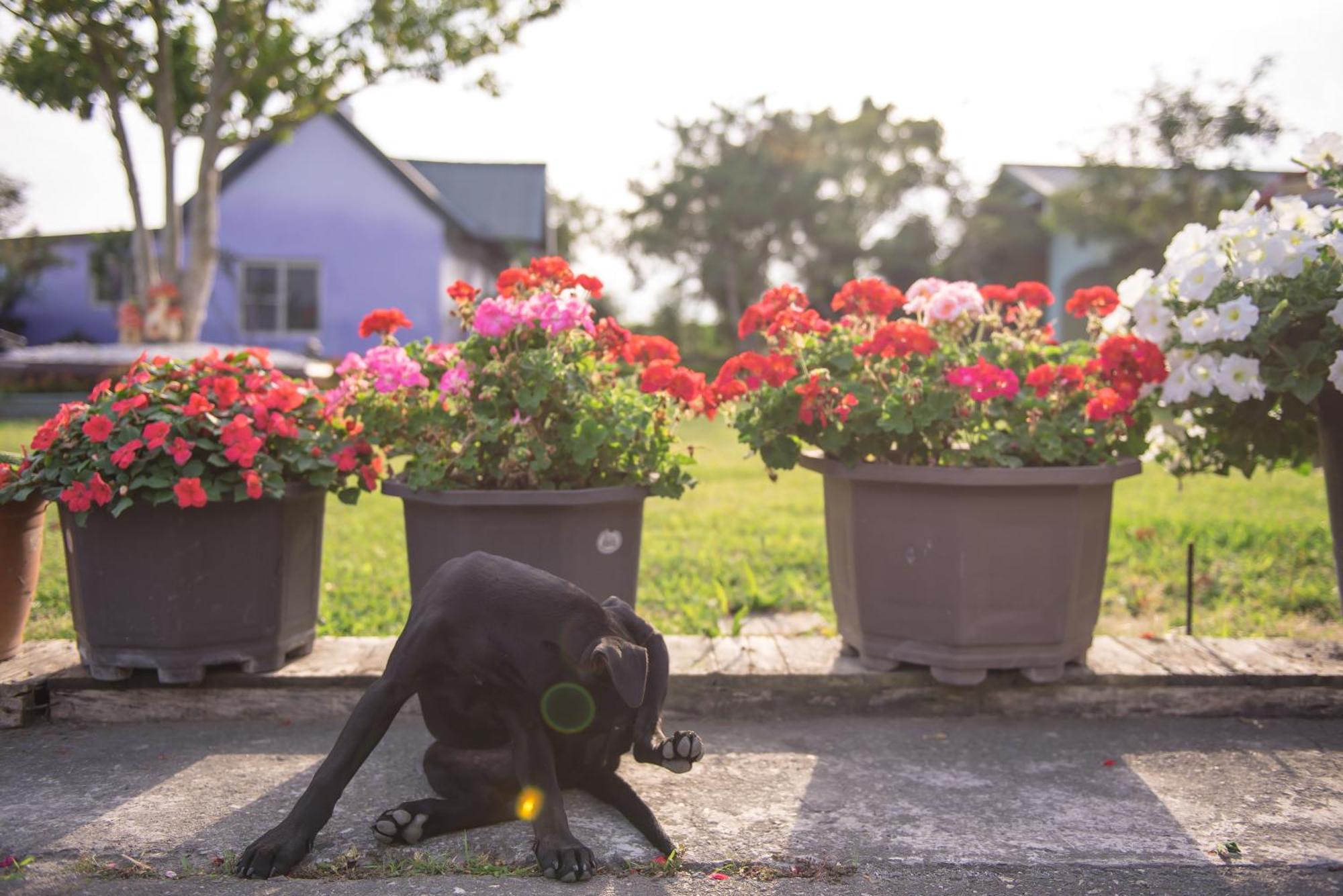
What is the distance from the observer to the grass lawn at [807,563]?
407cm

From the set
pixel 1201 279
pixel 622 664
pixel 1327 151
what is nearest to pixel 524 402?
pixel 622 664

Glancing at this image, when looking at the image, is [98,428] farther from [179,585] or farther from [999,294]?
[999,294]

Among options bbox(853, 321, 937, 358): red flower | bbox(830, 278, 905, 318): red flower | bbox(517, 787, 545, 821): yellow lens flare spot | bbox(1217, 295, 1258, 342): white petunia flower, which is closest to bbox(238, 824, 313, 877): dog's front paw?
bbox(517, 787, 545, 821): yellow lens flare spot

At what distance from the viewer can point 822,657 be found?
313 centimetres

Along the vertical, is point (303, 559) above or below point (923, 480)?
below

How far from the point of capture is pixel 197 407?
2.81 meters

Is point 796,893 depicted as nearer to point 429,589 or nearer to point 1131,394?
point 429,589

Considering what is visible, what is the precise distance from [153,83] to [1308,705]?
1254 cm

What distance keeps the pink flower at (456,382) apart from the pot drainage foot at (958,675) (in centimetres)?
152

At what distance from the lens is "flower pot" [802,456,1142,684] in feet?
9.23

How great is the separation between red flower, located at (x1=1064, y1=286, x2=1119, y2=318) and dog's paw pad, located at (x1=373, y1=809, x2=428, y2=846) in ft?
7.52

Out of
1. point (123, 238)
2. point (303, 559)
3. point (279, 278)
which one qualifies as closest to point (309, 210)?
point (279, 278)

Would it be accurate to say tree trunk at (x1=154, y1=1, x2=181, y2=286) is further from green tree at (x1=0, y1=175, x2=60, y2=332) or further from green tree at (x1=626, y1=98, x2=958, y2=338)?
green tree at (x1=626, y1=98, x2=958, y2=338)

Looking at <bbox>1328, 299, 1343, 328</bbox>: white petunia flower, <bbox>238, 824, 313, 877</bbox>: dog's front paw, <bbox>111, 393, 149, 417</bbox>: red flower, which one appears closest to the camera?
<bbox>238, 824, 313, 877</bbox>: dog's front paw
